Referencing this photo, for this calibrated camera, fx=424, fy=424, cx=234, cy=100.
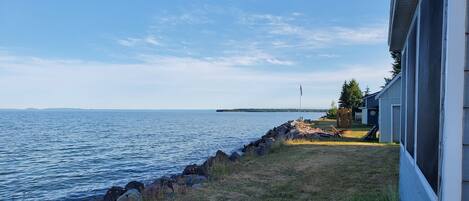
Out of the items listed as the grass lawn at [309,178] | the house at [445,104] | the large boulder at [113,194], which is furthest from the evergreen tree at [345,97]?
the house at [445,104]

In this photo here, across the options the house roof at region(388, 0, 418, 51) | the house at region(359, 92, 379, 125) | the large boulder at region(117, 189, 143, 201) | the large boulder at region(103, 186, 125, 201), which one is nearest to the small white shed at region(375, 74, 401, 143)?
the house at region(359, 92, 379, 125)

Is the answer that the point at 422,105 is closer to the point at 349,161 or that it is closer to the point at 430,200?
the point at 430,200

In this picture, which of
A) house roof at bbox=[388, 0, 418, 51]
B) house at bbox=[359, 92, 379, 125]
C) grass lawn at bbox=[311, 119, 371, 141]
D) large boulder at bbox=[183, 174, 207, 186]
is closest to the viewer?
house roof at bbox=[388, 0, 418, 51]

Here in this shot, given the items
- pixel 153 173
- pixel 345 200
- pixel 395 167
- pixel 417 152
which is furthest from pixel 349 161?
pixel 417 152

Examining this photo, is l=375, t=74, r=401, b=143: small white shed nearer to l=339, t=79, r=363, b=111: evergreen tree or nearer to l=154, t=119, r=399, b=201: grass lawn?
l=154, t=119, r=399, b=201: grass lawn

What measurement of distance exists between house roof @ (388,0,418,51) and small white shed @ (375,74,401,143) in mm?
12667

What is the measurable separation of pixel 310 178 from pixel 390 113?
426 inches

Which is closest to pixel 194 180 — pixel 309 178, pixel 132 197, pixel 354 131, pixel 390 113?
pixel 132 197

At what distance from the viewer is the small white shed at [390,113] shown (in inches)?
770

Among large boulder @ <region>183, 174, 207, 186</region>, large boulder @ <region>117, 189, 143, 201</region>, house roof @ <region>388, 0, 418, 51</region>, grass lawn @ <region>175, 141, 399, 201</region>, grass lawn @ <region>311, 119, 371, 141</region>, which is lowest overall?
large boulder @ <region>117, 189, 143, 201</region>

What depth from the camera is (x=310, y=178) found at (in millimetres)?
11273

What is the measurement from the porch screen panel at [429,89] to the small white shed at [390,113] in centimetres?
1623

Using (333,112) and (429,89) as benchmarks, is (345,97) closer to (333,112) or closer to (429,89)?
(333,112)

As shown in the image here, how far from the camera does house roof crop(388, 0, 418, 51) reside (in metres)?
5.49
